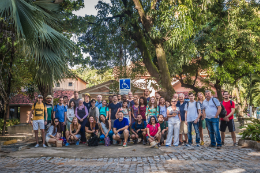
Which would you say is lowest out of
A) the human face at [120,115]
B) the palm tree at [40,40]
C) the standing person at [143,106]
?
the human face at [120,115]

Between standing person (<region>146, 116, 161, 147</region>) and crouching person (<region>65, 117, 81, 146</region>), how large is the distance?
9.21ft

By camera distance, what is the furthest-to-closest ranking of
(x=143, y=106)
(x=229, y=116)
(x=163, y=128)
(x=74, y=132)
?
1. (x=74, y=132)
2. (x=143, y=106)
3. (x=163, y=128)
4. (x=229, y=116)

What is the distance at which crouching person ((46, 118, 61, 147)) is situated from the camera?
9102mm

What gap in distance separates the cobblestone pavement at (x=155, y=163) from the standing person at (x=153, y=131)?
1.47 m

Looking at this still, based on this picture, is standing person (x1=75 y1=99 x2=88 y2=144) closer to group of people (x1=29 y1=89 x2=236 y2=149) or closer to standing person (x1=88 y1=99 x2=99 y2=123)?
group of people (x1=29 y1=89 x2=236 y2=149)

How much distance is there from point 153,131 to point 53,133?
12.9ft

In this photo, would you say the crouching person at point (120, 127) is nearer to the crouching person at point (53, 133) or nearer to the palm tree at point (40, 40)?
the crouching person at point (53, 133)

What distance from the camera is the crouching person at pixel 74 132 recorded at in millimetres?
9492

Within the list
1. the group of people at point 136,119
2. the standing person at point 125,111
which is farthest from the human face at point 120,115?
the standing person at point 125,111

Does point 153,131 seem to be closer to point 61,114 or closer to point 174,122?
point 174,122

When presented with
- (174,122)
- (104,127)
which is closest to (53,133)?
(104,127)

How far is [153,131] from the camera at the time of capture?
8805 mm

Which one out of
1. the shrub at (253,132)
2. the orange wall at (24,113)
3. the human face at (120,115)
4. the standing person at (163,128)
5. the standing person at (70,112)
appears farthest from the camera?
the orange wall at (24,113)

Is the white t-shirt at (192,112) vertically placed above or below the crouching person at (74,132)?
above
